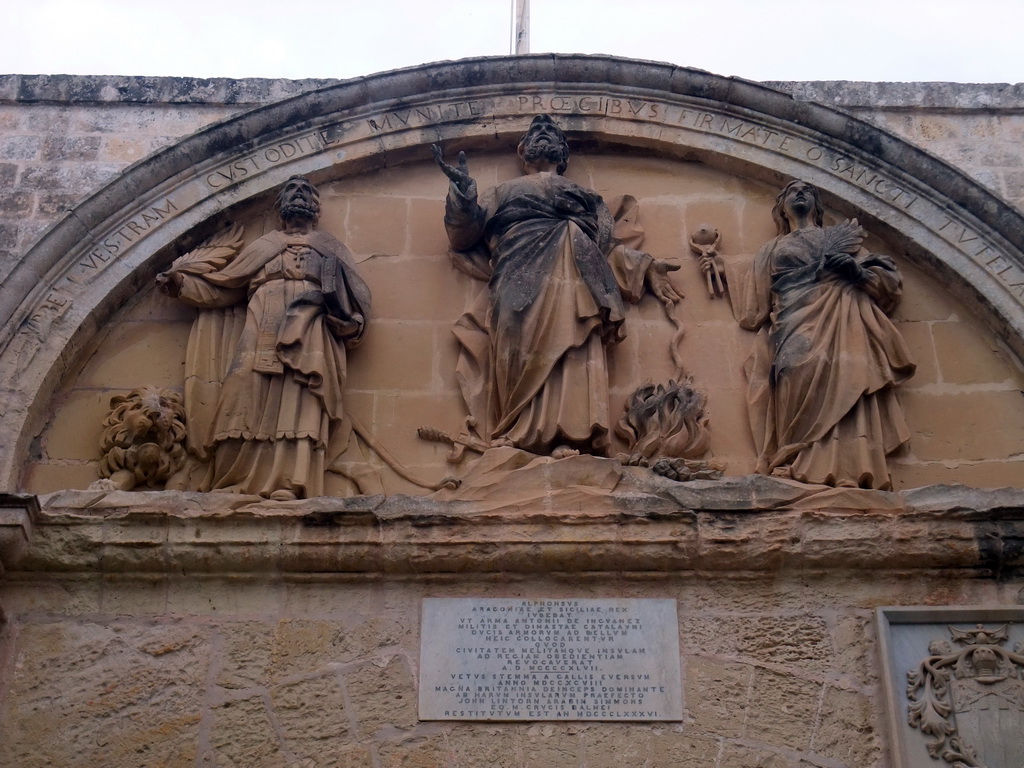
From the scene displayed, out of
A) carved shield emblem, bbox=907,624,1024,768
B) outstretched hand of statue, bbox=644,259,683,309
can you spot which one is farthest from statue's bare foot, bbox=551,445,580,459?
carved shield emblem, bbox=907,624,1024,768

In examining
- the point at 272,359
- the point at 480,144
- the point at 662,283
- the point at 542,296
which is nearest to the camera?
the point at 272,359

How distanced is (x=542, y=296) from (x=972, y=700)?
2686 mm

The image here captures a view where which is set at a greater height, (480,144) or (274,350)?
(480,144)

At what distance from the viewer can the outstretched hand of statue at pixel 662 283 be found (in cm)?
782

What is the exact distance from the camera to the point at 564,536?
6.58m

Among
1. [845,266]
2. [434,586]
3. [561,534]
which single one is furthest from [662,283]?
[434,586]

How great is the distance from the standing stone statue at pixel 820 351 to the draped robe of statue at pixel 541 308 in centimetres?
70

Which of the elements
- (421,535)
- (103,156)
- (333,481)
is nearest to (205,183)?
(103,156)

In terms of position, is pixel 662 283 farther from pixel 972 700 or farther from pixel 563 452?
pixel 972 700

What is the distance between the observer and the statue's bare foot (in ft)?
22.7

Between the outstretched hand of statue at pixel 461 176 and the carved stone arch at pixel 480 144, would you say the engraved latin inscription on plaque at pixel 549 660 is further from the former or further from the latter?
the carved stone arch at pixel 480 144

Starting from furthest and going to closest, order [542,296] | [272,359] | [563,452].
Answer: [542,296] → [272,359] → [563,452]

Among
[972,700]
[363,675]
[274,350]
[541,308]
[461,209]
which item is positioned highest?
[461,209]

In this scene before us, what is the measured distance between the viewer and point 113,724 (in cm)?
627
